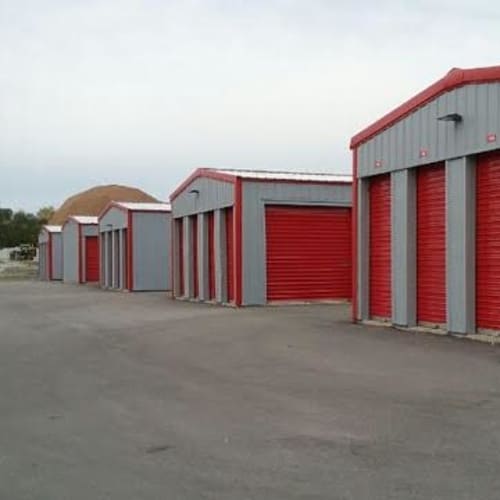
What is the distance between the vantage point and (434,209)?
16141 millimetres

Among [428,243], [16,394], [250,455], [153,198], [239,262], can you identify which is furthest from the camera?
[153,198]

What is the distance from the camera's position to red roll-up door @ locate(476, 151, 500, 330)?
566 inches

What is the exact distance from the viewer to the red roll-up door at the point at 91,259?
182ft

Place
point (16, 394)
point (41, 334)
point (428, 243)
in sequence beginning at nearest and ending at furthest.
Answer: point (16, 394), point (428, 243), point (41, 334)

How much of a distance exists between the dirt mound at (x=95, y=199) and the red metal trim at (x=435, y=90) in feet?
416

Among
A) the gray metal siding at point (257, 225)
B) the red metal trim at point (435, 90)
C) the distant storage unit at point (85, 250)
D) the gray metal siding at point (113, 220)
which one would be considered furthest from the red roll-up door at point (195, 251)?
the distant storage unit at point (85, 250)

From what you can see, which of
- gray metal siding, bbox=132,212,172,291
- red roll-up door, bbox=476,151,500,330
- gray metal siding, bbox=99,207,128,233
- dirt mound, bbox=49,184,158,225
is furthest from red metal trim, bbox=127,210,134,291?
dirt mound, bbox=49,184,158,225

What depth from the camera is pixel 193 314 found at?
22375 millimetres

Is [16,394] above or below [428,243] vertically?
below

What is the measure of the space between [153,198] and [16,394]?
448 feet

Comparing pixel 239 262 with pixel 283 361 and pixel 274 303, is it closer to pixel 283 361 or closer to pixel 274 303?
pixel 274 303

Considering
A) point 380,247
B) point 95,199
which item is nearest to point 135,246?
point 380,247

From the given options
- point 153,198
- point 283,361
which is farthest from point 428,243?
point 153,198

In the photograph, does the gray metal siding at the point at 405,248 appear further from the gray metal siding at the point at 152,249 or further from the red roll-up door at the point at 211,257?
the gray metal siding at the point at 152,249
